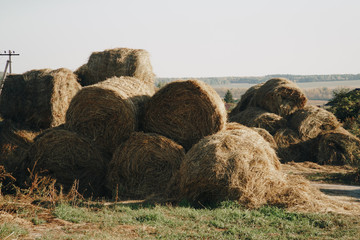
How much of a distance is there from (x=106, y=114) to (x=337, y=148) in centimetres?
975

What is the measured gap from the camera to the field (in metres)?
5.53

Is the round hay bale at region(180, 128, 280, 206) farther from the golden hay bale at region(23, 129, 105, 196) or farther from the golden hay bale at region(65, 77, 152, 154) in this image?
the golden hay bale at region(23, 129, 105, 196)

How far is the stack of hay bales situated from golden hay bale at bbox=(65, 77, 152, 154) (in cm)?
762

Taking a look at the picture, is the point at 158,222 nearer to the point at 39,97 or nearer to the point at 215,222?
the point at 215,222

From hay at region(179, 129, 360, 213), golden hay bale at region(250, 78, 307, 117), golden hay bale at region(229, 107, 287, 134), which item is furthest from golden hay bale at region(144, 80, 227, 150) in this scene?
golden hay bale at region(250, 78, 307, 117)

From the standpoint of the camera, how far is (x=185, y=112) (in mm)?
9383

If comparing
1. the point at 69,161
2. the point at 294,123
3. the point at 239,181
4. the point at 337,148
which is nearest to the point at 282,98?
the point at 294,123

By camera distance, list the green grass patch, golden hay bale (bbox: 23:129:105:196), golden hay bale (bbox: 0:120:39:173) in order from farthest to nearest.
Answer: golden hay bale (bbox: 0:120:39:173) < golden hay bale (bbox: 23:129:105:196) < the green grass patch

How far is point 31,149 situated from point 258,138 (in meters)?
5.61

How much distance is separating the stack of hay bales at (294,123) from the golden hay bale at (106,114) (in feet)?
25.0

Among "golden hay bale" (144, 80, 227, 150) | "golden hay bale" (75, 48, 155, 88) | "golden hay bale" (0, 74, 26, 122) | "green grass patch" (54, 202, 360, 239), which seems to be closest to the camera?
"green grass patch" (54, 202, 360, 239)

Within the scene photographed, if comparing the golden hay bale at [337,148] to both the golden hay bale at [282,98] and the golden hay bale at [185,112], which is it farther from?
the golden hay bale at [185,112]

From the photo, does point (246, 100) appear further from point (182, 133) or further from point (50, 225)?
point (50, 225)

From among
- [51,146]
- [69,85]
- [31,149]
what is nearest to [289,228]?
[51,146]
